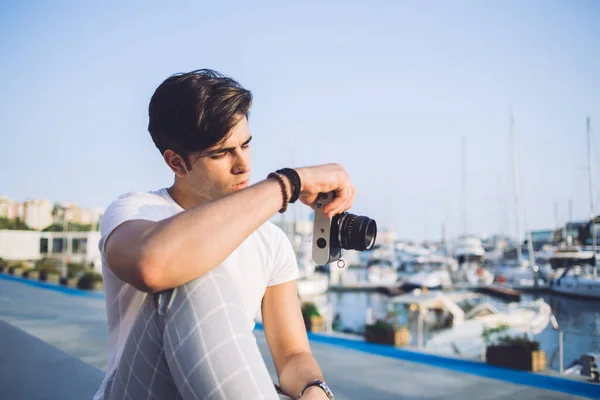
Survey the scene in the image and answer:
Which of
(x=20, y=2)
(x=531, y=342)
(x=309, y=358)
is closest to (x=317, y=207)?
(x=309, y=358)

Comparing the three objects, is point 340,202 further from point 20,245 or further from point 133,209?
point 20,245

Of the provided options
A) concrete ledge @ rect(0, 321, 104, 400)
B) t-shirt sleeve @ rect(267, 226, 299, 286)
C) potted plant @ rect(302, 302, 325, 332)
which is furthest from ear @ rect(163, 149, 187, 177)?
potted plant @ rect(302, 302, 325, 332)

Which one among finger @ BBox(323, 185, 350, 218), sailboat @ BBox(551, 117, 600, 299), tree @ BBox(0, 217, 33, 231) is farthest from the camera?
tree @ BBox(0, 217, 33, 231)

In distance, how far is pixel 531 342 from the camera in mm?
4637

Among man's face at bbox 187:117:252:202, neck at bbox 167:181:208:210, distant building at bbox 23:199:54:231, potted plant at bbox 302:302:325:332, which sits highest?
distant building at bbox 23:199:54:231

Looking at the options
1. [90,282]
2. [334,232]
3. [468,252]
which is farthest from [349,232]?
[468,252]

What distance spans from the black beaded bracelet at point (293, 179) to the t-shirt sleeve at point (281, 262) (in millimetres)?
268

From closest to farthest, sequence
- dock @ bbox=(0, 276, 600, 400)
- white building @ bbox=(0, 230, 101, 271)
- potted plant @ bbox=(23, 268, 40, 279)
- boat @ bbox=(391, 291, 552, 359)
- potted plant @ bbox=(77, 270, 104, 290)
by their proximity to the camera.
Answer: dock @ bbox=(0, 276, 600, 400), boat @ bbox=(391, 291, 552, 359), potted plant @ bbox=(77, 270, 104, 290), potted plant @ bbox=(23, 268, 40, 279), white building @ bbox=(0, 230, 101, 271)

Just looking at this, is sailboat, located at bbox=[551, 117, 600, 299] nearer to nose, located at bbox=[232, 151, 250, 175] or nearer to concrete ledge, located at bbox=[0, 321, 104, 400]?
concrete ledge, located at bbox=[0, 321, 104, 400]

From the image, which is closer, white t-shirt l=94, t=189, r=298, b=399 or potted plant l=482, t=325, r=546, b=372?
white t-shirt l=94, t=189, r=298, b=399

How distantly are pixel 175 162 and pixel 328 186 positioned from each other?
1.41ft

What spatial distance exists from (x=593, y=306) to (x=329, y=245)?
21.6m

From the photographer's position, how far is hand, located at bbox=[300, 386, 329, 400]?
1188 millimetres

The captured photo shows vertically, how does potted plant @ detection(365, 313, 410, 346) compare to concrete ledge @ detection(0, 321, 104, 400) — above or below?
below
